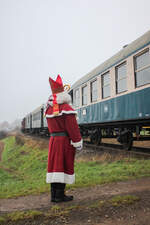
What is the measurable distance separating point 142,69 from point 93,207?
4769mm

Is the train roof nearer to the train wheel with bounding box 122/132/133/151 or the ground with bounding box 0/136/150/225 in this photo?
the train wheel with bounding box 122/132/133/151

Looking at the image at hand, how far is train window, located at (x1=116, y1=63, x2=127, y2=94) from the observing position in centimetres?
728

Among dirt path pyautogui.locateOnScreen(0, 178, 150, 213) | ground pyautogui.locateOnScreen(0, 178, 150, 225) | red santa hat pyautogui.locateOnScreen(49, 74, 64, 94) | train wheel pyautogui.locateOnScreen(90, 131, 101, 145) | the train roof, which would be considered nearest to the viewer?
ground pyautogui.locateOnScreen(0, 178, 150, 225)

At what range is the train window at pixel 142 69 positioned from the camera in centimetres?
612

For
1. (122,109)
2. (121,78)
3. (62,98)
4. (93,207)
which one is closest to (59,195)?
(93,207)

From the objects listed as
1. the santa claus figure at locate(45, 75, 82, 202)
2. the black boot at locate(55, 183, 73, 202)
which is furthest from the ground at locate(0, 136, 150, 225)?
the santa claus figure at locate(45, 75, 82, 202)

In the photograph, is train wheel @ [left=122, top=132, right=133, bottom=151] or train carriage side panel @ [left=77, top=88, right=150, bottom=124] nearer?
train carriage side panel @ [left=77, top=88, right=150, bottom=124]

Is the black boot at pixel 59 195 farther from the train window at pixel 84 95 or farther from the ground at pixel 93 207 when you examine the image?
the train window at pixel 84 95

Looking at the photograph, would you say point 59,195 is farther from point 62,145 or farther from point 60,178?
point 62,145

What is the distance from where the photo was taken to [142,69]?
6.36 metres

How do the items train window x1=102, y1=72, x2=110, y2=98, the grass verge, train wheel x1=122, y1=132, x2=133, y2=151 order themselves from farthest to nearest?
train window x1=102, y1=72, x2=110, y2=98
train wheel x1=122, y1=132, x2=133, y2=151
the grass verge

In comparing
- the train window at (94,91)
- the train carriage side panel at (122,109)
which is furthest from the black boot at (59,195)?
the train window at (94,91)

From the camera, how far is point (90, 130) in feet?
34.9

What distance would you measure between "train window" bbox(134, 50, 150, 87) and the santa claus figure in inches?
140
